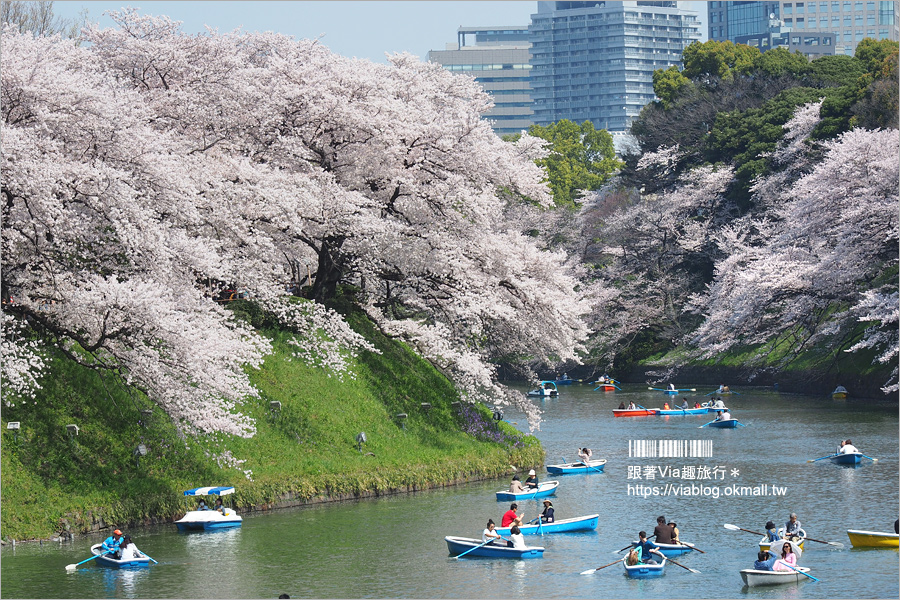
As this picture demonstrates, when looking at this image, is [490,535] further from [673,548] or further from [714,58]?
[714,58]

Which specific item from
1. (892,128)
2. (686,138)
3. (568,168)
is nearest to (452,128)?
(892,128)

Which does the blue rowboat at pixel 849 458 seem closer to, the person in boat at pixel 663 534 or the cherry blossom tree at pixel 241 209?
the cherry blossom tree at pixel 241 209

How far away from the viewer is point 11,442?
100 ft

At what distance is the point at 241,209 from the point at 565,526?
13990 mm

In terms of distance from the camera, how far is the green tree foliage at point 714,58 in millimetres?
102688

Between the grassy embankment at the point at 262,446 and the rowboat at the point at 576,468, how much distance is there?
1.43m

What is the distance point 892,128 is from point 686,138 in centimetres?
3249

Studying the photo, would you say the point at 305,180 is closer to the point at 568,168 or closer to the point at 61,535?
the point at 61,535

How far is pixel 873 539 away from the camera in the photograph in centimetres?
2966

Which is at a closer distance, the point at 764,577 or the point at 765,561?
the point at 764,577

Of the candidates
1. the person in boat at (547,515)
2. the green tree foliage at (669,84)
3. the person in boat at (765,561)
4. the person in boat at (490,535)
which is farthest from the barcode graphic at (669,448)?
the green tree foliage at (669,84)

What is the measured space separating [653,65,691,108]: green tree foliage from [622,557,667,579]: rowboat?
77679 millimetres

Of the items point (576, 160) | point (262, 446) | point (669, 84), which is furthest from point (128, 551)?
point (576, 160)

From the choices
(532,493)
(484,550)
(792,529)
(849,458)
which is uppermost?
(849,458)
